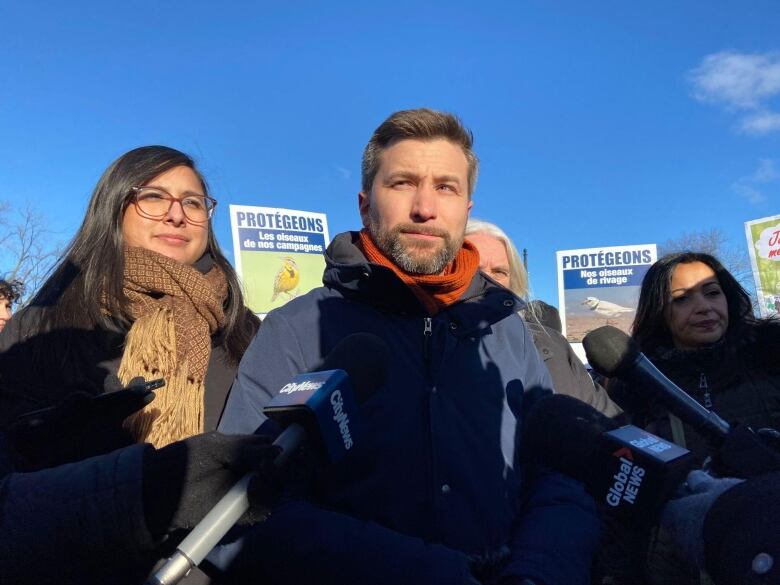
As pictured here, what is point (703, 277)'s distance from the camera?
12.0ft

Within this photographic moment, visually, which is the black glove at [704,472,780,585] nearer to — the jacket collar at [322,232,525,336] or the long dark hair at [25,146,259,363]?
the jacket collar at [322,232,525,336]

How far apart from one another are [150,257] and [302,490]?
1.25 m

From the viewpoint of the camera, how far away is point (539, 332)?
340 centimetres

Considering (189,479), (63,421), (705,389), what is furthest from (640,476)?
(705,389)

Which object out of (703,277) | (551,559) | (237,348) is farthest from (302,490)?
(703,277)

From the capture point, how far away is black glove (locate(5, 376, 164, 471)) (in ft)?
4.52

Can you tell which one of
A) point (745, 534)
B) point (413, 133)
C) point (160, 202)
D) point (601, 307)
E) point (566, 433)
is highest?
point (601, 307)

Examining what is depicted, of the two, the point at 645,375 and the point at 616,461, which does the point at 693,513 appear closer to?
the point at 616,461

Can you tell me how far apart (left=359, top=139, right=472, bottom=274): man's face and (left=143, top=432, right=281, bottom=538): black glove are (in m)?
1.22

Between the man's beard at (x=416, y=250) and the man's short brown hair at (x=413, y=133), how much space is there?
0.28 m

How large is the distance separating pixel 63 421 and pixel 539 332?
256cm

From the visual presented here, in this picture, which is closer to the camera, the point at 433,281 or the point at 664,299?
the point at 433,281

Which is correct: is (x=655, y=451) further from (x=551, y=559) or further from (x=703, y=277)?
(x=703, y=277)

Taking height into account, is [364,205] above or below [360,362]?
above
